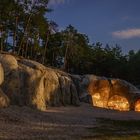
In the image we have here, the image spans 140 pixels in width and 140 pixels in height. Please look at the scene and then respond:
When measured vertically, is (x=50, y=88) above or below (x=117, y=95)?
above

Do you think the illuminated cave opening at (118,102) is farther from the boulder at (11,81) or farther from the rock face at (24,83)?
the boulder at (11,81)

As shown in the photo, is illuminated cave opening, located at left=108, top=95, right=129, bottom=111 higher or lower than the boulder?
lower

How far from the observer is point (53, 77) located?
50.5m

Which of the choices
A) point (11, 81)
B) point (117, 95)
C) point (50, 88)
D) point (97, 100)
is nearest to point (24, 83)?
point (11, 81)

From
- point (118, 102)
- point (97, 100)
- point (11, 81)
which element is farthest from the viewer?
point (118, 102)

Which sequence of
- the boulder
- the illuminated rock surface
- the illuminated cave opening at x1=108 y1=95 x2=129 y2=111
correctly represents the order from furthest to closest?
1. the illuminated cave opening at x1=108 y1=95 x2=129 y2=111
2. the illuminated rock surface
3. the boulder

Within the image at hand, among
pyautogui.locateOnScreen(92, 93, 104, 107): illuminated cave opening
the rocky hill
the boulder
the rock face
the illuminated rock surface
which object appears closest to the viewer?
the boulder

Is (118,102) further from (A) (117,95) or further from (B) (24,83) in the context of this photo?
(B) (24,83)

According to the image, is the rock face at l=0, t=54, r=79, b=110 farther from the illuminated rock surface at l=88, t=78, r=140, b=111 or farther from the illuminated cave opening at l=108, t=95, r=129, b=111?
the illuminated cave opening at l=108, t=95, r=129, b=111

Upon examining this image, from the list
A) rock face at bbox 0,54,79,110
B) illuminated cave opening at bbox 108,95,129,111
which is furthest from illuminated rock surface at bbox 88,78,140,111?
rock face at bbox 0,54,79,110

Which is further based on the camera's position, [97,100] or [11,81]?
[97,100]

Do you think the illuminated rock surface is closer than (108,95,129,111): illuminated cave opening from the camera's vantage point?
Yes

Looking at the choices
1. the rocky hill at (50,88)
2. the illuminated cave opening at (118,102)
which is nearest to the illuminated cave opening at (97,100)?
the rocky hill at (50,88)

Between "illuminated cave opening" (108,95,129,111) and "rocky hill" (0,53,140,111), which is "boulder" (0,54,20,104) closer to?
"rocky hill" (0,53,140,111)
